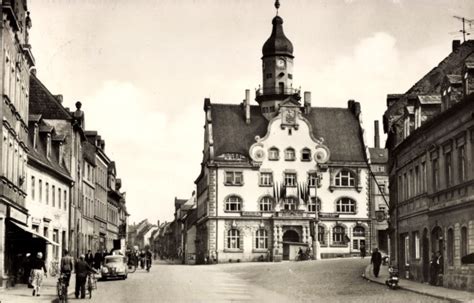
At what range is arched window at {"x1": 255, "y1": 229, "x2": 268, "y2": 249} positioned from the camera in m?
85.4

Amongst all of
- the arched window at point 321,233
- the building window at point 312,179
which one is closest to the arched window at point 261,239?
the arched window at point 321,233

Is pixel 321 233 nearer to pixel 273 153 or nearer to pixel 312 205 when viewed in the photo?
pixel 312 205

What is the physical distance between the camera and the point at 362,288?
34781 mm

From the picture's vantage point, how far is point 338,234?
8800 cm

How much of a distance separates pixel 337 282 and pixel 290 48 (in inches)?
2375

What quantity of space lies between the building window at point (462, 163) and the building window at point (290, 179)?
179 ft

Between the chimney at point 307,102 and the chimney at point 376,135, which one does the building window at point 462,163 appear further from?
the chimney at point 376,135

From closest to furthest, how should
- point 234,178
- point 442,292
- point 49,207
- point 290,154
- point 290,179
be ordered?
point 442,292
point 49,207
point 234,178
point 290,179
point 290,154

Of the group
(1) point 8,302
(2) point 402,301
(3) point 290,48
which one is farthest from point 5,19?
(3) point 290,48

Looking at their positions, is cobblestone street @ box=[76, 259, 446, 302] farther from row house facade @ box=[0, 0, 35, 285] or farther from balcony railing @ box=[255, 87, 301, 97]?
balcony railing @ box=[255, 87, 301, 97]

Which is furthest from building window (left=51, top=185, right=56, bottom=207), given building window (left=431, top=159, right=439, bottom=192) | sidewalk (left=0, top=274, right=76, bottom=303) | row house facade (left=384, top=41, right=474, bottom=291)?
building window (left=431, top=159, right=439, bottom=192)

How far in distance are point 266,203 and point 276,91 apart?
48.6 ft

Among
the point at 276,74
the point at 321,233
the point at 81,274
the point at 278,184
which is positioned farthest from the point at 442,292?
the point at 276,74

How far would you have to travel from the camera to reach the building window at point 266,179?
86938mm
